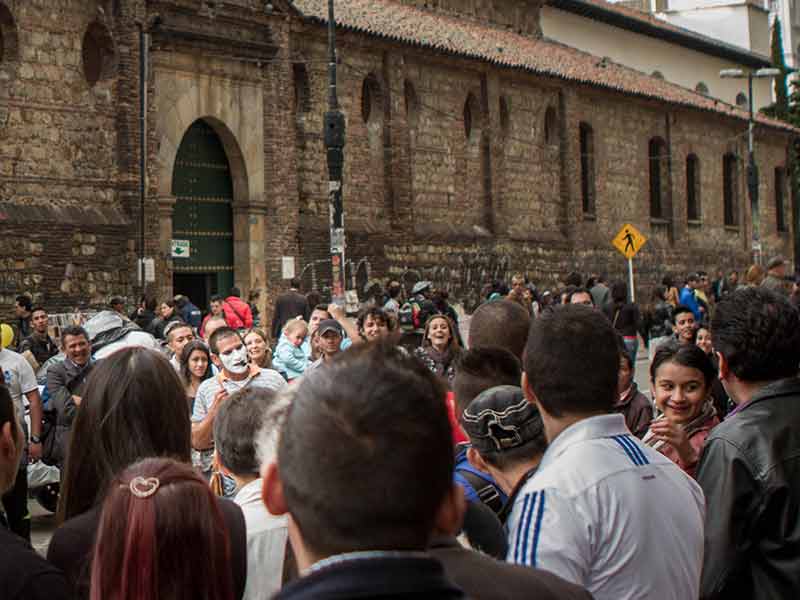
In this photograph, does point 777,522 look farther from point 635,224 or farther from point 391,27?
point 635,224

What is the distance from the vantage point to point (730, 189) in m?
48.9

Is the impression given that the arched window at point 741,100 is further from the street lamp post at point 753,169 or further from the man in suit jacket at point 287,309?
the man in suit jacket at point 287,309

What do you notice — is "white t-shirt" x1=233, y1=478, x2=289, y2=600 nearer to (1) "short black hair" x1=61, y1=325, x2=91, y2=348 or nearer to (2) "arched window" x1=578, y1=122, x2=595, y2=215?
(1) "short black hair" x1=61, y1=325, x2=91, y2=348

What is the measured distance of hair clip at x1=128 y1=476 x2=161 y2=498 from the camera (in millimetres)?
3480

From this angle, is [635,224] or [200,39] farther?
[635,224]

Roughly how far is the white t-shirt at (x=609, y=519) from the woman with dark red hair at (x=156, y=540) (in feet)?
2.66

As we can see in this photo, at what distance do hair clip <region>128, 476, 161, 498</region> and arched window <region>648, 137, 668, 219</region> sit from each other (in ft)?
134

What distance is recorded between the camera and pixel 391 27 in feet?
101

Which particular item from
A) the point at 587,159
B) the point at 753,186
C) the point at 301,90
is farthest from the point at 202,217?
the point at 753,186

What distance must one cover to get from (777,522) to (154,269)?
19.8 metres

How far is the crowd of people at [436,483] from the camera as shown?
237 cm

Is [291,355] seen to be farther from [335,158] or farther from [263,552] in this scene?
[335,158]

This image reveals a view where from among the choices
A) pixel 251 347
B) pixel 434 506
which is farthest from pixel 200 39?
pixel 434 506

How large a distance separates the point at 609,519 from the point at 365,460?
1.51m
